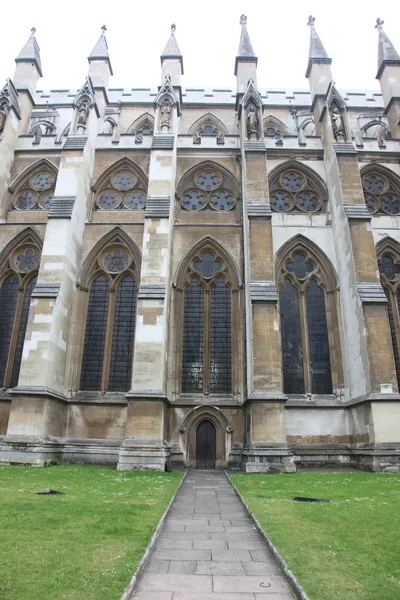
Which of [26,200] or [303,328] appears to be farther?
[26,200]

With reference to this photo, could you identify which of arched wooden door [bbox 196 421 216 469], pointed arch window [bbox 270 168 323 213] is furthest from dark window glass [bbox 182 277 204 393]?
pointed arch window [bbox 270 168 323 213]

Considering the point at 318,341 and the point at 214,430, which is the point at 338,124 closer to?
the point at 318,341

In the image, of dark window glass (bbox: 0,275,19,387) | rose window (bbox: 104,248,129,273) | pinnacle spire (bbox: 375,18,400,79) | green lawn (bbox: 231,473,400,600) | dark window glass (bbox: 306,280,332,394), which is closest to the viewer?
green lawn (bbox: 231,473,400,600)

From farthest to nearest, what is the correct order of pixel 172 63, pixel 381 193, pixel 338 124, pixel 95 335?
pixel 172 63, pixel 381 193, pixel 338 124, pixel 95 335

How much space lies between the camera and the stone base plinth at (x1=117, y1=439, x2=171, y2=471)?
13617 mm

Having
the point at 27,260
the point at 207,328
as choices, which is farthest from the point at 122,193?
the point at 207,328

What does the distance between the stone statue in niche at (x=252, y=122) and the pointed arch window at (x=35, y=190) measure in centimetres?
979

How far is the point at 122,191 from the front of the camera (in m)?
20.6

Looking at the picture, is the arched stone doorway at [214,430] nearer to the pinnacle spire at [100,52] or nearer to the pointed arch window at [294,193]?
the pointed arch window at [294,193]

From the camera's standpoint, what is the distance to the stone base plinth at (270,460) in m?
13.6

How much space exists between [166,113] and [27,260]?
973 centimetres

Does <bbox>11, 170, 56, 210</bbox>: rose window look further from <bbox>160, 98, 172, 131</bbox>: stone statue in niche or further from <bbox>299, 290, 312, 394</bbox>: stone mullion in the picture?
<bbox>299, 290, 312, 394</bbox>: stone mullion

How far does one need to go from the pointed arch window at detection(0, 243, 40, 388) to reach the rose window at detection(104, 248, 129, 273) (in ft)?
10.5

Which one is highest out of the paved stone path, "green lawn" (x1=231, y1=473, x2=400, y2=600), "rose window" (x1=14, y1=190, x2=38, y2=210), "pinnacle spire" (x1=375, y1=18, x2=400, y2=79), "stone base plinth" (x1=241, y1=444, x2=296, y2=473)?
"pinnacle spire" (x1=375, y1=18, x2=400, y2=79)
